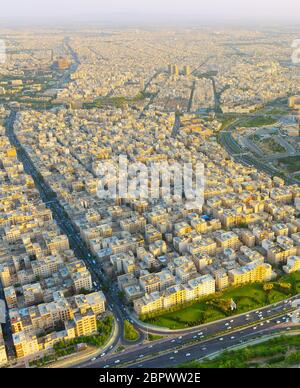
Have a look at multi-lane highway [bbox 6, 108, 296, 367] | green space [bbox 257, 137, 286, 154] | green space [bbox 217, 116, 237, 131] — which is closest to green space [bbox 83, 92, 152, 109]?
green space [bbox 217, 116, 237, 131]

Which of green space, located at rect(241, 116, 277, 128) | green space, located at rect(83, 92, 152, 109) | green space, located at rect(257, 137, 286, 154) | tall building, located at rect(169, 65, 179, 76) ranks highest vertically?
tall building, located at rect(169, 65, 179, 76)

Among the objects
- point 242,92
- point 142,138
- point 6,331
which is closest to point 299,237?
point 6,331

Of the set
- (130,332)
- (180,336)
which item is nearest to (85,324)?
(130,332)

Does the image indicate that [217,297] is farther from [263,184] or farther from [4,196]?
[4,196]

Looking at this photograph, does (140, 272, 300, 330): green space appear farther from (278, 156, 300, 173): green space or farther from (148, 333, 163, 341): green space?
(278, 156, 300, 173): green space

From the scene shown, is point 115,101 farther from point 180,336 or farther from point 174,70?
point 180,336

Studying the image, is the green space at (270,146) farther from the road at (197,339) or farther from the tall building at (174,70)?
the tall building at (174,70)
